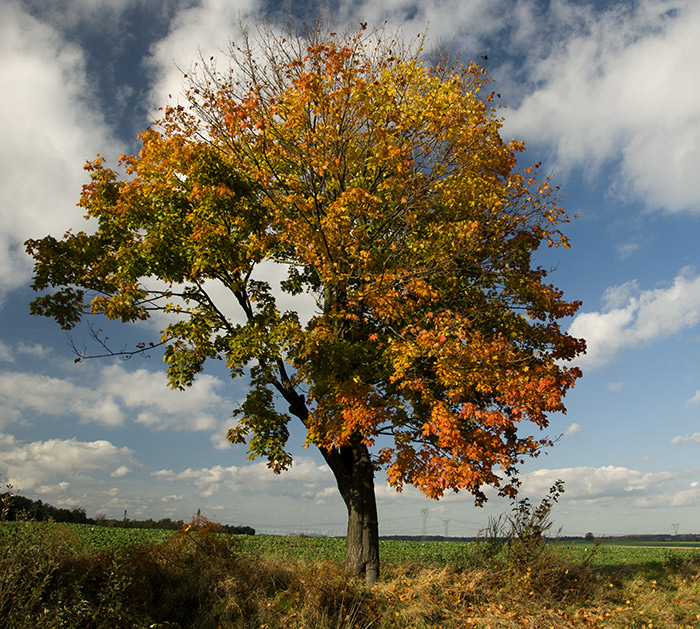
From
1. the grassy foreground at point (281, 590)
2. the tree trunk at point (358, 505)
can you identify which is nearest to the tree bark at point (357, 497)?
the tree trunk at point (358, 505)

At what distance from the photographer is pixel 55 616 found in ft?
23.7

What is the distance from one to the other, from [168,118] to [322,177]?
14.3 ft

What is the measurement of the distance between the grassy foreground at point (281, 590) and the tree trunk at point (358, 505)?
569 millimetres

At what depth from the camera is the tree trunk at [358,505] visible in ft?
41.4

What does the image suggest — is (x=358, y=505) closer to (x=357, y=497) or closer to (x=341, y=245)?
(x=357, y=497)

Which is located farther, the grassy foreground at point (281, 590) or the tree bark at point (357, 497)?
the tree bark at point (357, 497)

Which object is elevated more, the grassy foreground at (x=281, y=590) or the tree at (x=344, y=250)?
the tree at (x=344, y=250)

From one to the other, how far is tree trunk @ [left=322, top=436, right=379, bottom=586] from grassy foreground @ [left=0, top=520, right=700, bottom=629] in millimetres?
569

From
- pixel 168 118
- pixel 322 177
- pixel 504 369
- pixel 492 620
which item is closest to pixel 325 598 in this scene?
pixel 492 620

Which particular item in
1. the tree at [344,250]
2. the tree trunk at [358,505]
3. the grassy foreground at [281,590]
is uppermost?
the tree at [344,250]

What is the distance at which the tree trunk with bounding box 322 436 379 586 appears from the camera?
1262 centimetres

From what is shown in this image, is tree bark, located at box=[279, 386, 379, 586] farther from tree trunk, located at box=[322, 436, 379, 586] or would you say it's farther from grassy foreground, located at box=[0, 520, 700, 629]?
grassy foreground, located at box=[0, 520, 700, 629]

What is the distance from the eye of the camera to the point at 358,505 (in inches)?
519

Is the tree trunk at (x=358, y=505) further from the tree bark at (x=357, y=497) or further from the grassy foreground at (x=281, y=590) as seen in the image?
the grassy foreground at (x=281, y=590)
